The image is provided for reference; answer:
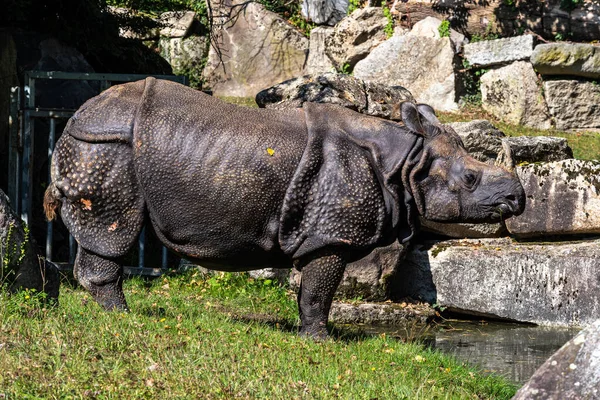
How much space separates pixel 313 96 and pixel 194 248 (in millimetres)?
4014

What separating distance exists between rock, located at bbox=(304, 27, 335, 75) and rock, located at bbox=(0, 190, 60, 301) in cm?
1224

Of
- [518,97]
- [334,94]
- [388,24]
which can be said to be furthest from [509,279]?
[388,24]

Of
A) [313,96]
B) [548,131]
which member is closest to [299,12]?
[548,131]

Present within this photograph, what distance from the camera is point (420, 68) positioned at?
55.6 ft

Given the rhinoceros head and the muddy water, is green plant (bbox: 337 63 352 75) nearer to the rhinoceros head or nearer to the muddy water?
the muddy water

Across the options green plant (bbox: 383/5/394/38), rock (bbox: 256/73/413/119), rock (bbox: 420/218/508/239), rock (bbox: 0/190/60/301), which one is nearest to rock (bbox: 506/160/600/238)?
rock (bbox: 420/218/508/239)

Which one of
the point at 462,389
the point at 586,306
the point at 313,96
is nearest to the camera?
the point at 462,389

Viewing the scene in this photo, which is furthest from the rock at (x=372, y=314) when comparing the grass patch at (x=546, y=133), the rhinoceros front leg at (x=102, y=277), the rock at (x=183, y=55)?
the rock at (x=183, y=55)

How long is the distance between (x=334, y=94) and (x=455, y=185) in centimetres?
380

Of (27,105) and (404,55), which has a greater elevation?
(404,55)

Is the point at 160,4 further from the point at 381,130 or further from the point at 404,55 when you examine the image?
the point at 381,130

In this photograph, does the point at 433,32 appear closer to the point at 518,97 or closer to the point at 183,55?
the point at 518,97

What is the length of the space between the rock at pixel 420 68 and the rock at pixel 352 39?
904 mm

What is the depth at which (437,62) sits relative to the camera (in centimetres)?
1698
